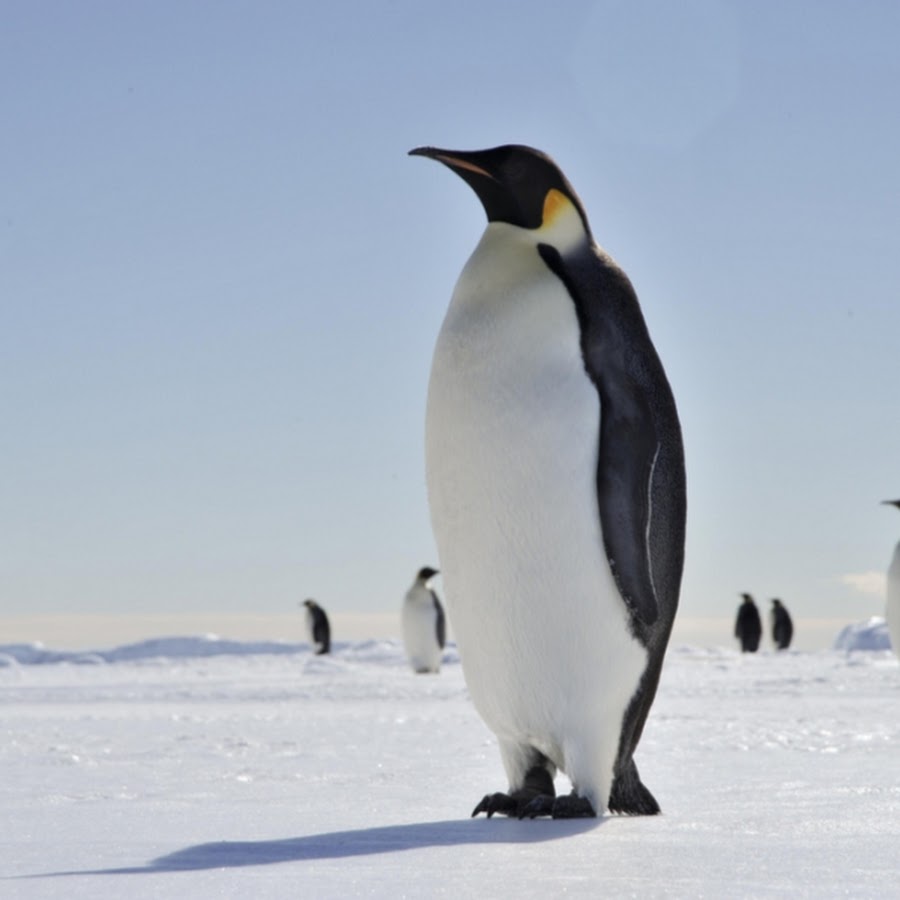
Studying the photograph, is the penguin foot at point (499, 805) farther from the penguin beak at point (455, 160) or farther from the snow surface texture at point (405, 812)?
the penguin beak at point (455, 160)

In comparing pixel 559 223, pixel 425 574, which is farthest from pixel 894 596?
pixel 559 223

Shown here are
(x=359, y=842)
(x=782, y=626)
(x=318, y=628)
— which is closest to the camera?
(x=359, y=842)

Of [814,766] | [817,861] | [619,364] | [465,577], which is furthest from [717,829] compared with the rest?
[814,766]

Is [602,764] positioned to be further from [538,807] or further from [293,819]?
[293,819]

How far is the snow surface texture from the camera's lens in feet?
8.05

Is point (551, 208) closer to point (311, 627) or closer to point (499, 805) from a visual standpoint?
point (499, 805)

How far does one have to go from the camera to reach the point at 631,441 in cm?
374

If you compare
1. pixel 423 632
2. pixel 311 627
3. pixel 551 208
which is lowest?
pixel 423 632

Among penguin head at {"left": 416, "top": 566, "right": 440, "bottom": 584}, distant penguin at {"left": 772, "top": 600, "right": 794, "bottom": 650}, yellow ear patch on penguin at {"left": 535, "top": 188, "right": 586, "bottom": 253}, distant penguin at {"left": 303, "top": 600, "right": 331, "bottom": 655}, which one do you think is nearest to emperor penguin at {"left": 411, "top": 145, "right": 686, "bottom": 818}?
yellow ear patch on penguin at {"left": 535, "top": 188, "right": 586, "bottom": 253}

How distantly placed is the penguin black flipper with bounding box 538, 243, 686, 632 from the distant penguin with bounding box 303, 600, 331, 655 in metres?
27.0

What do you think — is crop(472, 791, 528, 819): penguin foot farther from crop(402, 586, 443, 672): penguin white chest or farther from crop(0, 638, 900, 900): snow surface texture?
crop(402, 586, 443, 672): penguin white chest

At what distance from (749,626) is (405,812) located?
29.5 metres

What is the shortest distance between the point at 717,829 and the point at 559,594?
0.79 m

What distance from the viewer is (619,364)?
12.5ft
